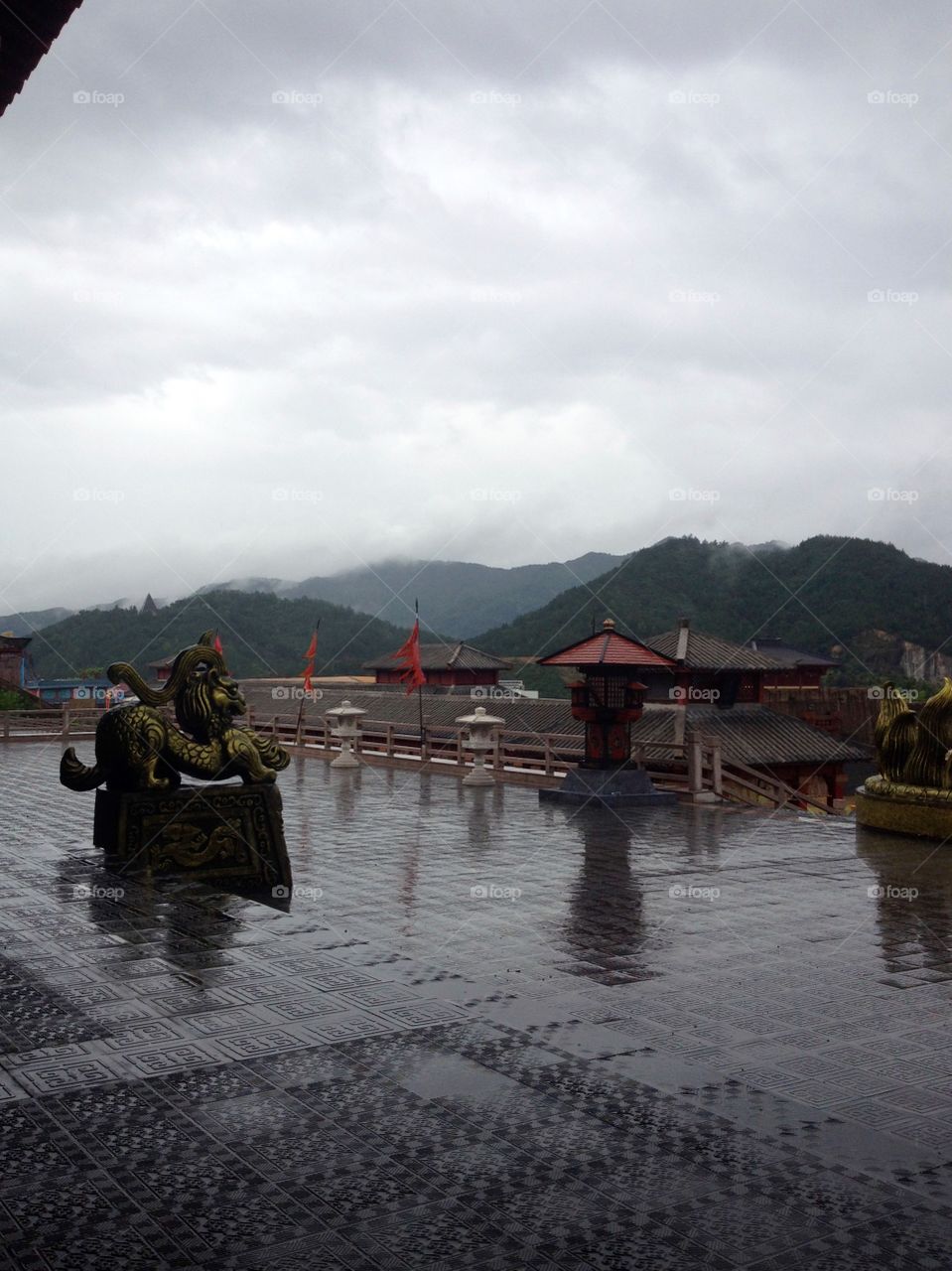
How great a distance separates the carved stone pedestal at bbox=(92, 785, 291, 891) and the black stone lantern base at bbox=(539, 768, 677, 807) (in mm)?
5555

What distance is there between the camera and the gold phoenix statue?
349 inches

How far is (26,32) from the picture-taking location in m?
4.24

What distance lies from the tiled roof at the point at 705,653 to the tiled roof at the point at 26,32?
68.6 ft

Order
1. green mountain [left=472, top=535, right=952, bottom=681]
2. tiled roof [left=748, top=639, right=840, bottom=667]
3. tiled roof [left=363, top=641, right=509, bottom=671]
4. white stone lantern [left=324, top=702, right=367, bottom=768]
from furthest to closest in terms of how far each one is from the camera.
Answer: green mountain [left=472, top=535, right=952, bottom=681]
tiled roof [left=748, top=639, right=840, bottom=667]
tiled roof [left=363, top=641, right=509, bottom=671]
white stone lantern [left=324, top=702, right=367, bottom=768]

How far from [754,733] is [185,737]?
61.8 feet

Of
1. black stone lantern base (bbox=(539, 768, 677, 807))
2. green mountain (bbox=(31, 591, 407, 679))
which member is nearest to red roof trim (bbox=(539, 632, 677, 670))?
black stone lantern base (bbox=(539, 768, 677, 807))

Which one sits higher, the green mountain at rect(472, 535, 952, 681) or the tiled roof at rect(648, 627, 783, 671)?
the green mountain at rect(472, 535, 952, 681)

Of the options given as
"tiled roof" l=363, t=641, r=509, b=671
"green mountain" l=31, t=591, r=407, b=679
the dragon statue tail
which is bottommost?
the dragon statue tail

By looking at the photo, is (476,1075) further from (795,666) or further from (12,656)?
(12,656)

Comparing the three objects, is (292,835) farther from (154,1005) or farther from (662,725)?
(662,725)

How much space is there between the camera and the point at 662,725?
2452 centimetres

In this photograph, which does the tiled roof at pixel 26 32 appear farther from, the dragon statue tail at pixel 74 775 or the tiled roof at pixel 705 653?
the tiled roof at pixel 705 653

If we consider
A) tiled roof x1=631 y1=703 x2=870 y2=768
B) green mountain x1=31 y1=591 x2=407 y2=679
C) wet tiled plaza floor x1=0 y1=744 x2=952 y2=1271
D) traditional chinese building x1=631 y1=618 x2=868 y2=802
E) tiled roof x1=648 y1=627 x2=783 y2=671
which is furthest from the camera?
green mountain x1=31 y1=591 x2=407 y2=679

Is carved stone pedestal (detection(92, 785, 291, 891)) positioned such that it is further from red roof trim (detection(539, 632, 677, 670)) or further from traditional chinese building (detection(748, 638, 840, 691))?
traditional chinese building (detection(748, 638, 840, 691))
